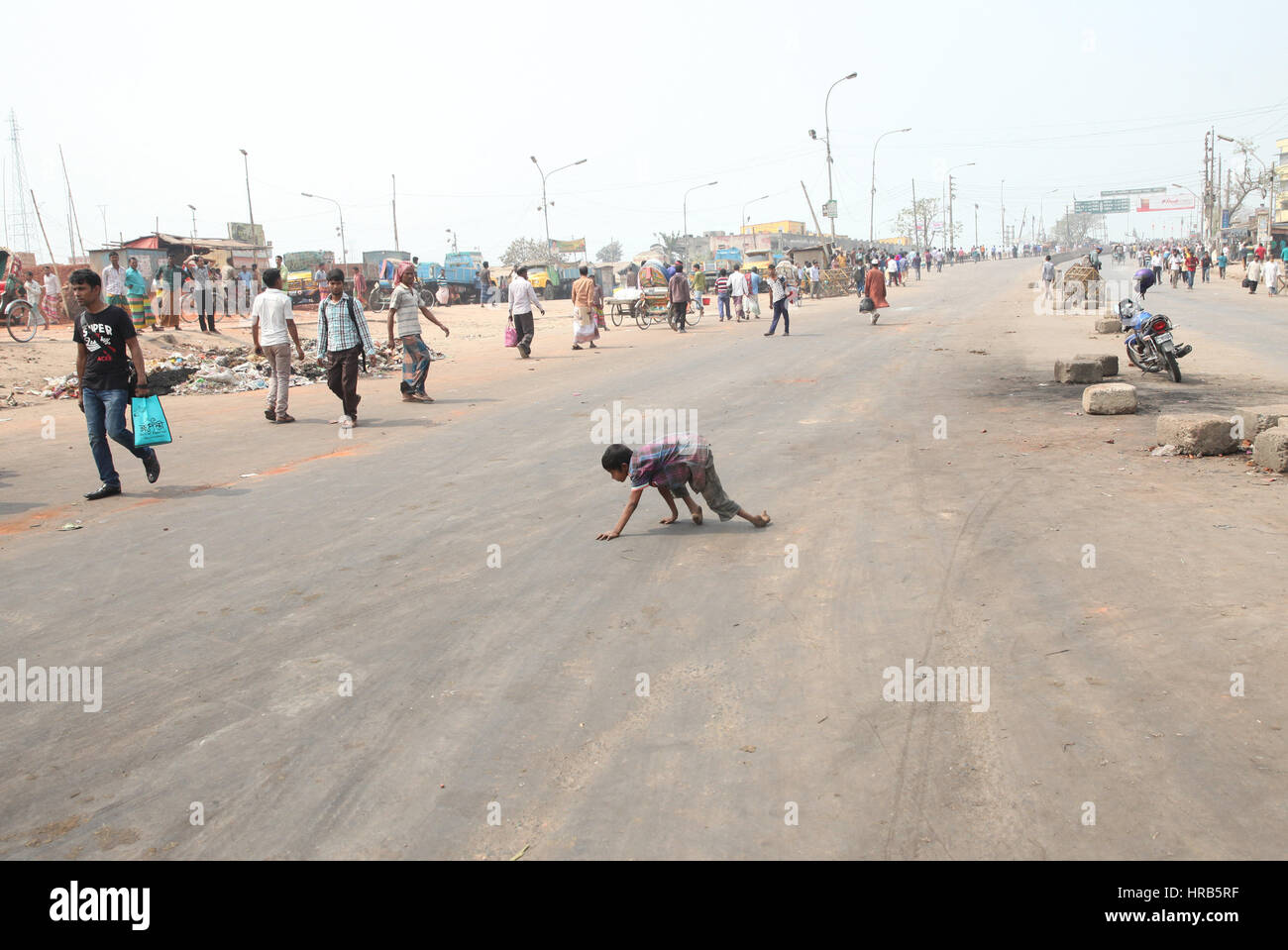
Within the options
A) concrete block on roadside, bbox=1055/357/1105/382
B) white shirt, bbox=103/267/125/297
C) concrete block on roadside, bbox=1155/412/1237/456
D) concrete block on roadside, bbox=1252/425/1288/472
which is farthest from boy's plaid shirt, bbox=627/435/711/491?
white shirt, bbox=103/267/125/297

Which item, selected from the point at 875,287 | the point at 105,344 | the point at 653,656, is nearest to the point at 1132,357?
the point at 875,287

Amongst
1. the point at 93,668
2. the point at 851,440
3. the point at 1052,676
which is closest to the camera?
the point at 1052,676

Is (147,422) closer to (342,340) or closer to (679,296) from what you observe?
(342,340)

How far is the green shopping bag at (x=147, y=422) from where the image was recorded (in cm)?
848

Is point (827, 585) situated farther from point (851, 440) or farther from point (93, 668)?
point (851, 440)

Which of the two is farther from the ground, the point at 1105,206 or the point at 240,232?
the point at 1105,206

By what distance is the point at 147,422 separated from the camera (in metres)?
8.52

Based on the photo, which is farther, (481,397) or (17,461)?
(481,397)

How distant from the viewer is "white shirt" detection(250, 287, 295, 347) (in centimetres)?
1223

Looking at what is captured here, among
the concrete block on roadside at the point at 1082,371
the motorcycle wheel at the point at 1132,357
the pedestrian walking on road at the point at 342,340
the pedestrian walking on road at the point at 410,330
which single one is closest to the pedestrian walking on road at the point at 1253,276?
the motorcycle wheel at the point at 1132,357

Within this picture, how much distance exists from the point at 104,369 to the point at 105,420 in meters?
0.42
